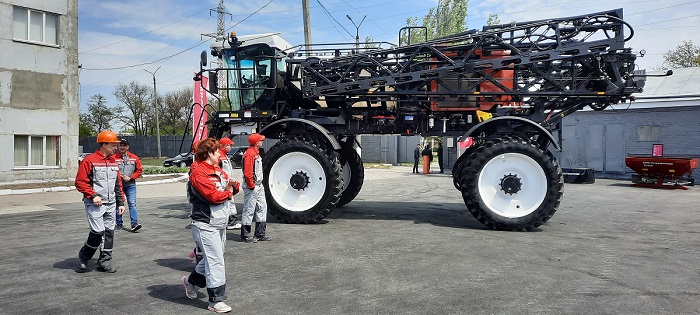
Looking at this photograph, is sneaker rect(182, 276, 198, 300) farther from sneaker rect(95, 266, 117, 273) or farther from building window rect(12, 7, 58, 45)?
building window rect(12, 7, 58, 45)

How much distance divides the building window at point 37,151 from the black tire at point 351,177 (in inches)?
531

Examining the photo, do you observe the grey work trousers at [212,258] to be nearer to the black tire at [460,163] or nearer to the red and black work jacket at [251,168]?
the red and black work jacket at [251,168]

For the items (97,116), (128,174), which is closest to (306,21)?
(128,174)

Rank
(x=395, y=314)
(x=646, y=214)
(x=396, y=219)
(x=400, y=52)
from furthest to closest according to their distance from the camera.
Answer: (x=646, y=214) < (x=396, y=219) < (x=400, y=52) < (x=395, y=314)

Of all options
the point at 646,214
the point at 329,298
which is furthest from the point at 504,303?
the point at 646,214

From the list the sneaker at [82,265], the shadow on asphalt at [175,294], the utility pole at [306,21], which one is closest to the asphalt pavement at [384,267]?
the shadow on asphalt at [175,294]

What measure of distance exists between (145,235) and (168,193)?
305 inches

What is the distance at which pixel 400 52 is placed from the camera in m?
9.51

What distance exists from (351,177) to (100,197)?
642cm

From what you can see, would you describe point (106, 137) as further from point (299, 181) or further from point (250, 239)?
point (299, 181)

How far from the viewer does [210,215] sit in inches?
191

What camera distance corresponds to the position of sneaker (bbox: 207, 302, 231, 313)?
474 cm

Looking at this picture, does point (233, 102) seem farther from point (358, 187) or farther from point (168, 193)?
point (168, 193)

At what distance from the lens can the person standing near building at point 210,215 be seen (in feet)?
15.7
